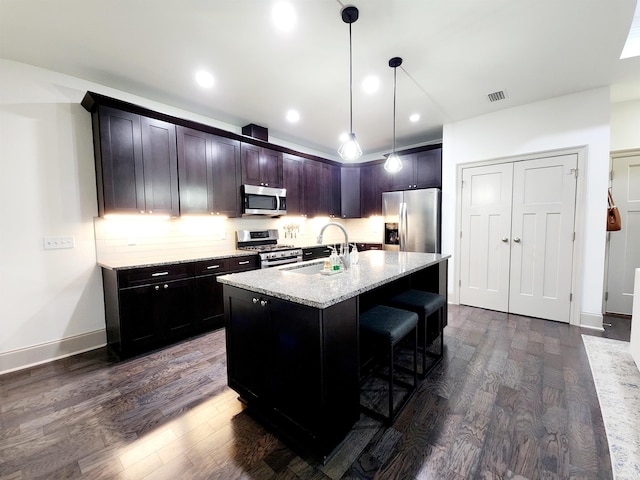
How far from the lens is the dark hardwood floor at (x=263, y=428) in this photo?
143 cm

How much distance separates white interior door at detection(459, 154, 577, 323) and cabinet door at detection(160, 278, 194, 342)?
3826 millimetres

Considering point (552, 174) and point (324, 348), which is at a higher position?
point (552, 174)

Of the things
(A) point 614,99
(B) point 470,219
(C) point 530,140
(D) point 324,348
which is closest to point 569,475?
(D) point 324,348

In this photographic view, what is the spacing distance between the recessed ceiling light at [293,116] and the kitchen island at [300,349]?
2.60 meters

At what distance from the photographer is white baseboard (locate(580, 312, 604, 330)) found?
126 inches

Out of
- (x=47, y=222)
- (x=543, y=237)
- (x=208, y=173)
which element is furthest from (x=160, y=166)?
(x=543, y=237)

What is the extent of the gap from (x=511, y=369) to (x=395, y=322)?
1366 millimetres

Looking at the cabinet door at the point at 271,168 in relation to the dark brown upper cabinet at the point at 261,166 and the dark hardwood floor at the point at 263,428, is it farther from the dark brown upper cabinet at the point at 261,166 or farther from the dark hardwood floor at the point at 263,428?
the dark hardwood floor at the point at 263,428

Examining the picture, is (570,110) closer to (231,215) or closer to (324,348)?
(324,348)

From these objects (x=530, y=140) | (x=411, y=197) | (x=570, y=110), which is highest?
(x=570, y=110)

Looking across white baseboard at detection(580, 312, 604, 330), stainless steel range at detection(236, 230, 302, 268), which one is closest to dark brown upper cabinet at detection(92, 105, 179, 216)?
stainless steel range at detection(236, 230, 302, 268)

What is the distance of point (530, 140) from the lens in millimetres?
3506

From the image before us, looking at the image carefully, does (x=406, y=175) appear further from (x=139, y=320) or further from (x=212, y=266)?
(x=139, y=320)

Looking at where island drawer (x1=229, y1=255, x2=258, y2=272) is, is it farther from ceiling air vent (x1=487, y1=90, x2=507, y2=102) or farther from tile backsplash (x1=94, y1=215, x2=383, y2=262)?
ceiling air vent (x1=487, y1=90, x2=507, y2=102)
